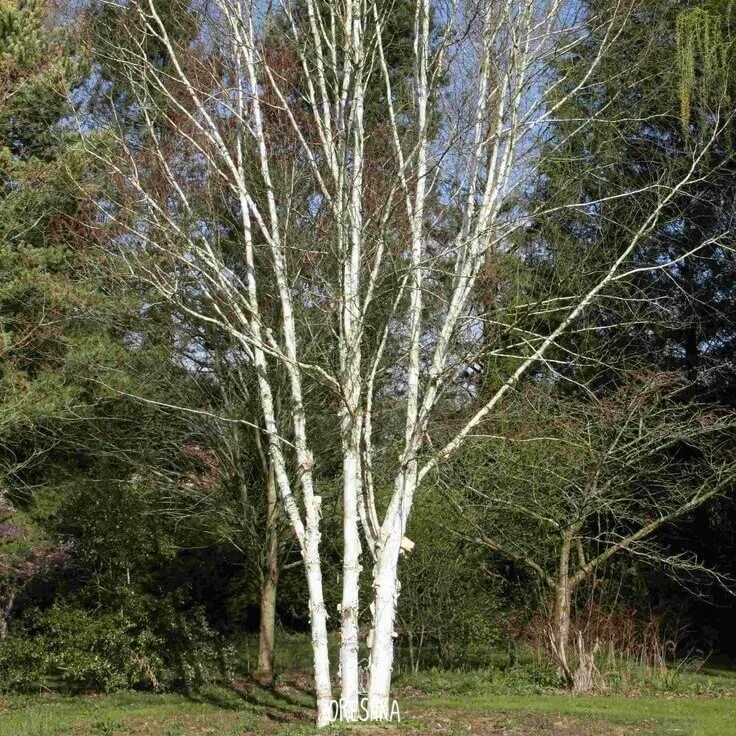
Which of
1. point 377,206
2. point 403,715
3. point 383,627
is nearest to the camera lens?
point 383,627

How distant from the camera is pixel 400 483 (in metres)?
7.53

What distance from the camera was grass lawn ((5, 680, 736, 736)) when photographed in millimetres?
7051

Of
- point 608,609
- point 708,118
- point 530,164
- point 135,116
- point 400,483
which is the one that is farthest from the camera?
point 135,116

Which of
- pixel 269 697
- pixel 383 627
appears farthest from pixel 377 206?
pixel 269 697

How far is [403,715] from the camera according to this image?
8062 millimetres

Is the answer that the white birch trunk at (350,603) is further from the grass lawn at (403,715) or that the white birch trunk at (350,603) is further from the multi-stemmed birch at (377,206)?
the grass lawn at (403,715)

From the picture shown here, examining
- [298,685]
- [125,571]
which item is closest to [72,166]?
[125,571]

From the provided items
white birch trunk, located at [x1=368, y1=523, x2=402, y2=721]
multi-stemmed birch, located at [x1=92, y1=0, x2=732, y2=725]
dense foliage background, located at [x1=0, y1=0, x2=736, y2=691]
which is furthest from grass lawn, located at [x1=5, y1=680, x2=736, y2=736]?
multi-stemmed birch, located at [x1=92, y1=0, x2=732, y2=725]

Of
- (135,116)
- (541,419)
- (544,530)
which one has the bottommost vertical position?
(544,530)

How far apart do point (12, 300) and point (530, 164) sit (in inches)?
277

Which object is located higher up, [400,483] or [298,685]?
[400,483]

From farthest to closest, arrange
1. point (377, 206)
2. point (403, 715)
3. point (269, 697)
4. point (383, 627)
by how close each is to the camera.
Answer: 1. point (269, 697)
2. point (377, 206)
3. point (403, 715)
4. point (383, 627)

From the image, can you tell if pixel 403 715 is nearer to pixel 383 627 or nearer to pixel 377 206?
pixel 383 627

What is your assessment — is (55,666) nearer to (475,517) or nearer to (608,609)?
(475,517)
